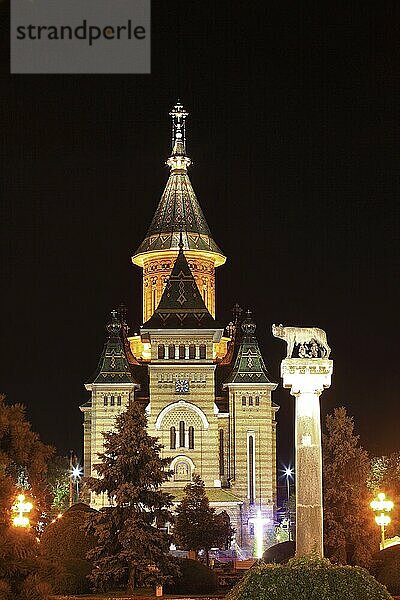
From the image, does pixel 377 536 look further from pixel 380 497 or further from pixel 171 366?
pixel 171 366

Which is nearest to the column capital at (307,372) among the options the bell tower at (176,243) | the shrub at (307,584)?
the shrub at (307,584)

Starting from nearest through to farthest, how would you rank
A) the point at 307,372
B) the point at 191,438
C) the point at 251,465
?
the point at 307,372 < the point at 191,438 < the point at 251,465

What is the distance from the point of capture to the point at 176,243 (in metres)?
84.8

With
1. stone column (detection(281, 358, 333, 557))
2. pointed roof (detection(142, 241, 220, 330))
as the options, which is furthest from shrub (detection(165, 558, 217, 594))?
pointed roof (detection(142, 241, 220, 330))

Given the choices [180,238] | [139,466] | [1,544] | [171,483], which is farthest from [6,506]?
[180,238]

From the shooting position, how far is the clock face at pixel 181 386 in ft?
244

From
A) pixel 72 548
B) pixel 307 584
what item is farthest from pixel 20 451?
pixel 72 548

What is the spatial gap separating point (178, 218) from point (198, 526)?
33.0 meters

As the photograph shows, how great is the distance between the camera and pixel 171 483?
7288 cm

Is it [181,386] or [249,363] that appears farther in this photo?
[249,363]

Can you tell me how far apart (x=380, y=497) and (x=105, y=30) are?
33503mm

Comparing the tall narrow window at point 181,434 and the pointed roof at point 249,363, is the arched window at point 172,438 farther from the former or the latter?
the pointed roof at point 249,363

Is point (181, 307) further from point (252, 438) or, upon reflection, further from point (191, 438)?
point (252, 438)

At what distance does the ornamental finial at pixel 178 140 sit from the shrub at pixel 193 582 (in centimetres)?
5313
